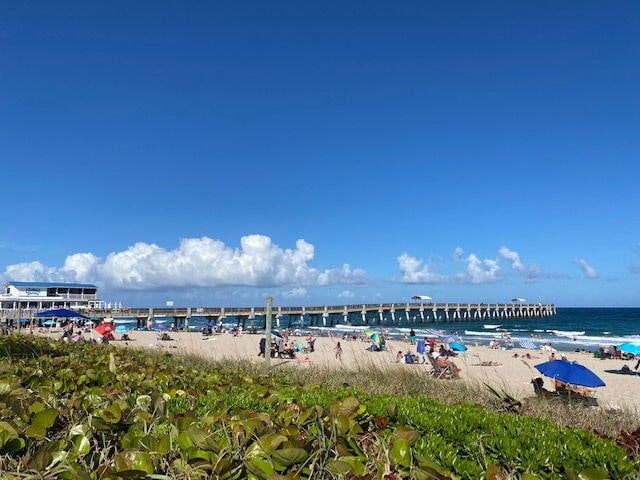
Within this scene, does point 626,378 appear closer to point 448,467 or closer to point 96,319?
point 448,467

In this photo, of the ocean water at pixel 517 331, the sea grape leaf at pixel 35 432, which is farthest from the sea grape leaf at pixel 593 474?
the ocean water at pixel 517 331

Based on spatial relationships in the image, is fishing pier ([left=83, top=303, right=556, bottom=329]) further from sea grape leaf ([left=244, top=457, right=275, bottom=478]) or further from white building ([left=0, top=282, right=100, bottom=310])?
sea grape leaf ([left=244, top=457, right=275, bottom=478])

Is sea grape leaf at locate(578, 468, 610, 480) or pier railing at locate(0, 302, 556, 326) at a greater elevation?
sea grape leaf at locate(578, 468, 610, 480)

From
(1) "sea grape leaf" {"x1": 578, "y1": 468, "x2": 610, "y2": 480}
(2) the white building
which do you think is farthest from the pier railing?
(1) "sea grape leaf" {"x1": 578, "y1": 468, "x2": 610, "y2": 480}

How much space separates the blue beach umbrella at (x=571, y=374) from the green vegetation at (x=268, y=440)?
8.42 meters

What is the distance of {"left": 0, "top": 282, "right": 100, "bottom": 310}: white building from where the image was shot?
5291cm

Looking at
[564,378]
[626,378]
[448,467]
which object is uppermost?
[448,467]

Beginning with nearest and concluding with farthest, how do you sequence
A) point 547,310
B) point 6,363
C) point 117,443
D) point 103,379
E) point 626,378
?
point 117,443 → point 103,379 → point 6,363 → point 626,378 → point 547,310

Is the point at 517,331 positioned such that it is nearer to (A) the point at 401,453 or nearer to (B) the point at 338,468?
(A) the point at 401,453

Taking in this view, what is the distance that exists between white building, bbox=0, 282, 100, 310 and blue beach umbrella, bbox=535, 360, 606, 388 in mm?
53061

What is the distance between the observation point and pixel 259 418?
2.60 meters

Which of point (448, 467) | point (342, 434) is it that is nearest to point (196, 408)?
point (342, 434)

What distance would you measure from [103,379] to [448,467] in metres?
3.10

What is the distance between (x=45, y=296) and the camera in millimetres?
54438
